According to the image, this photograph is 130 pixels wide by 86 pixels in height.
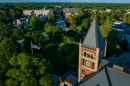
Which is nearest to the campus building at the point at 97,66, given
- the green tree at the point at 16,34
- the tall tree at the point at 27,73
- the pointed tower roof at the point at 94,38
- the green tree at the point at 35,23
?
the pointed tower roof at the point at 94,38

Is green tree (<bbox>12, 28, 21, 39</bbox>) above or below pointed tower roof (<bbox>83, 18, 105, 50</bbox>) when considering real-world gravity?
below

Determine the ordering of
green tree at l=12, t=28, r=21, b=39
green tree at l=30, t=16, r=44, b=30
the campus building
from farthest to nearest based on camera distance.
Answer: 1. green tree at l=30, t=16, r=44, b=30
2. green tree at l=12, t=28, r=21, b=39
3. the campus building

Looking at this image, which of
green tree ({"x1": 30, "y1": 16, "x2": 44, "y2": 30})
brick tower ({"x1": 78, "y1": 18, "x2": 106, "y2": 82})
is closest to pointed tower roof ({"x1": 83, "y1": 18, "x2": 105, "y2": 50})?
brick tower ({"x1": 78, "y1": 18, "x2": 106, "y2": 82})

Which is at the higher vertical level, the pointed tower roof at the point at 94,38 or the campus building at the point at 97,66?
the pointed tower roof at the point at 94,38

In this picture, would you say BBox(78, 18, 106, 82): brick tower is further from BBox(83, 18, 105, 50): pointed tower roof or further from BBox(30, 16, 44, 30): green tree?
BBox(30, 16, 44, 30): green tree

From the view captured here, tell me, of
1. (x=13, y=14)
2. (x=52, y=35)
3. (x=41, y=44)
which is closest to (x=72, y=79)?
(x=41, y=44)

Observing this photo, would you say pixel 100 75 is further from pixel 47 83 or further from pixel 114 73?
pixel 47 83

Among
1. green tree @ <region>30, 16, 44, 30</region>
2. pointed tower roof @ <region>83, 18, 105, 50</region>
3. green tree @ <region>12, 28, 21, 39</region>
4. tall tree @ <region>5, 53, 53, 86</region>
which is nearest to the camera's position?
tall tree @ <region>5, 53, 53, 86</region>

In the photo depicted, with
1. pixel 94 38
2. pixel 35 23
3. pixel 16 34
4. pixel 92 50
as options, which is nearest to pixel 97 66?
pixel 92 50

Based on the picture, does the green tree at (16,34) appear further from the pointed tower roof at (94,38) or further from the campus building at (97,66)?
the pointed tower roof at (94,38)
